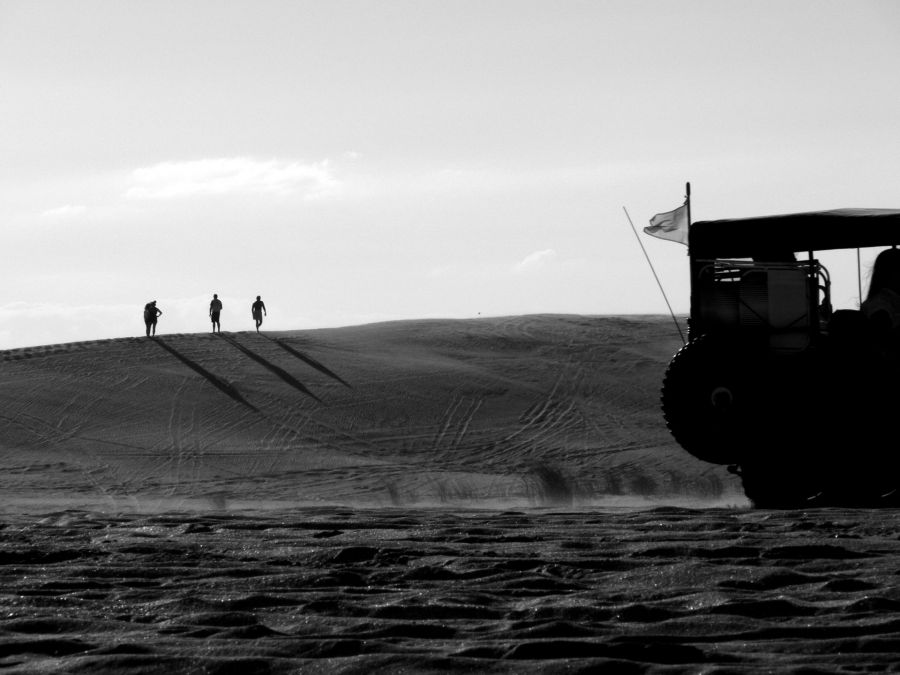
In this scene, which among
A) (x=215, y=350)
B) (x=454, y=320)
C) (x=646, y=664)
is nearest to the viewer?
(x=646, y=664)

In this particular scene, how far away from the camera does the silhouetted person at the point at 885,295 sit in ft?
44.2

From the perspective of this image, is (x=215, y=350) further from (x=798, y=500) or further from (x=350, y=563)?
(x=350, y=563)

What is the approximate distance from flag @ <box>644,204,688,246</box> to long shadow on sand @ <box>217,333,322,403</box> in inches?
517

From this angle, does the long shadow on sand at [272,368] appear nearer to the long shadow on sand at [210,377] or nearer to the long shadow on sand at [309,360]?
the long shadow on sand at [309,360]

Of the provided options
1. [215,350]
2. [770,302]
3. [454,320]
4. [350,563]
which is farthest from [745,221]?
[454,320]

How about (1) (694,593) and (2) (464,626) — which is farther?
(1) (694,593)

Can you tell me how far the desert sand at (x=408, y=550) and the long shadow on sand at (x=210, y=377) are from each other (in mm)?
306

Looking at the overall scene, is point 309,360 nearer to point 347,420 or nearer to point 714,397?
point 347,420

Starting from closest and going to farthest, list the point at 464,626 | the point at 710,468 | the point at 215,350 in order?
the point at 464,626 < the point at 710,468 < the point at 215,350

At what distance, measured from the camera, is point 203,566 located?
Result: 9.03 meters

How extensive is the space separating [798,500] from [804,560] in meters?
5.10

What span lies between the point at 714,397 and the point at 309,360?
67.4 ft

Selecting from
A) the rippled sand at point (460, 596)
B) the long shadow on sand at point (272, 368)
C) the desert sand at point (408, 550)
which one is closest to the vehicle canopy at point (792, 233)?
the desert sand at point (408, 550)

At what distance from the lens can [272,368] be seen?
1252 inches
